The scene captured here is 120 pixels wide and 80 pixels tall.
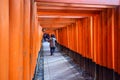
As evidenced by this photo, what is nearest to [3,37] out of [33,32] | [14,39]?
[14,39]

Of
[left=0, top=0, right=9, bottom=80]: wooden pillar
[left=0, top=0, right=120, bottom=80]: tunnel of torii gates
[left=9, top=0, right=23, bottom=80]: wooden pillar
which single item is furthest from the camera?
[left=9, top=0, right=23, bottom=80]: wooden pillar

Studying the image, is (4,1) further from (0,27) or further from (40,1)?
(40,1)

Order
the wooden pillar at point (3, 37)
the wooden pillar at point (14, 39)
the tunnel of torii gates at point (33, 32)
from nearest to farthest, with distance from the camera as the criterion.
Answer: the wooden pillar at point (3, 37)
the tunnel of torii gates at point (33, 32)
the wooden pillar at point (14, 39)

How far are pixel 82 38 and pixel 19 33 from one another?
33.2 ft

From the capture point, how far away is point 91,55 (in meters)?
10.8

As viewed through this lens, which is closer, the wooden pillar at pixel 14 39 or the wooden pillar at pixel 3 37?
the wooden pillar at pixel 3 37

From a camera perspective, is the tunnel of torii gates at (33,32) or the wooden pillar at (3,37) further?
the tunnel of torii gates at (33,32)

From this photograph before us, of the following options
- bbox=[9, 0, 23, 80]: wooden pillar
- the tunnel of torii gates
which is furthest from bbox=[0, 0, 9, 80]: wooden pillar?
bbox=[9, 0, 23, 80]: wooden pillar

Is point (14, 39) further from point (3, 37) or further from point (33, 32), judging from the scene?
point (33, 32)

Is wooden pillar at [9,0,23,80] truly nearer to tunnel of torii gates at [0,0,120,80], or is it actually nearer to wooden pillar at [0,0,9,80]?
tunnel of torii gates at [0,0,120,80]

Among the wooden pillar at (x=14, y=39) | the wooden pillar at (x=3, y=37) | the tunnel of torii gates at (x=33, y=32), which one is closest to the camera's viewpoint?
the wooden pillar at (x=3, y=37)

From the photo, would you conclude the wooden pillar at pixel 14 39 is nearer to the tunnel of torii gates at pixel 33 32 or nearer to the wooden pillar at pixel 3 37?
the tunnel of torii gates at pixel 33 32

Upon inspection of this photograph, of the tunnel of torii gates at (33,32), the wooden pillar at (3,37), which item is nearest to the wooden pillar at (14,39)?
the tunnel of torii gates at (33,32)

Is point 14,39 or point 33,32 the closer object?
point 14,39
